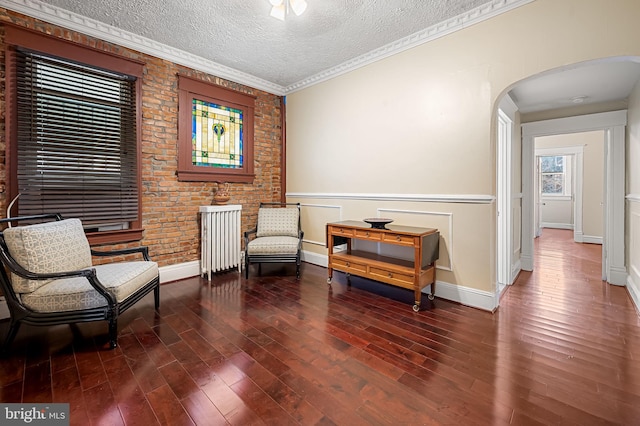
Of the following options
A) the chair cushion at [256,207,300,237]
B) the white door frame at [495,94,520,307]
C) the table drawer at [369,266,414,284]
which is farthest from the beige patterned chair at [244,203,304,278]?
the white door frame at [495,94,520,307]

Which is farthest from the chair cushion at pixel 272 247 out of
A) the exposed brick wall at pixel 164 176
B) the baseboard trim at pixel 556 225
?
the baseboard trim at pixel 556 225

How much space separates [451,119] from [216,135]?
122 inches

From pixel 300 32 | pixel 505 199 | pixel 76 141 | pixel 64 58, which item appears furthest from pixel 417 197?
pixel 64 58

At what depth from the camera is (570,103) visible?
4.13 meters

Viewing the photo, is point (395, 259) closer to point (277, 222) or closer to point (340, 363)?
point (340, 363)

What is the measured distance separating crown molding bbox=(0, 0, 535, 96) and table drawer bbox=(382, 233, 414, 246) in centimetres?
217

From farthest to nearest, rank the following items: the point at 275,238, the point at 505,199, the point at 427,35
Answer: the point at 275,238 → the point at 505,199 → the point at 427,35

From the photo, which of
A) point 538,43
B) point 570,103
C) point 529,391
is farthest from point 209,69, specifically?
point 570,103

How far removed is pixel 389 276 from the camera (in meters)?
3.06

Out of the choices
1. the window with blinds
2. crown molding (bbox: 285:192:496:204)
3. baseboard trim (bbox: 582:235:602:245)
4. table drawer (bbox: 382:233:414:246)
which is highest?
the window with blinds

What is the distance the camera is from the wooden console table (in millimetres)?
2848

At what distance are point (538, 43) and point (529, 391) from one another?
271 centimetres

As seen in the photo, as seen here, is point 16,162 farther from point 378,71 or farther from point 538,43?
point 538,43

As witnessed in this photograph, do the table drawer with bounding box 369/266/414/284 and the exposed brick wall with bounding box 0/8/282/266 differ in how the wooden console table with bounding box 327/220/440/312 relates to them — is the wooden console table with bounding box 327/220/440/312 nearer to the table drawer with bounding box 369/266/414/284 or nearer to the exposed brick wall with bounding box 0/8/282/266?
the table drawer with bounding box 369/266/414/284
